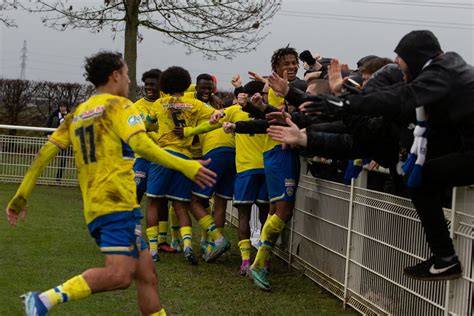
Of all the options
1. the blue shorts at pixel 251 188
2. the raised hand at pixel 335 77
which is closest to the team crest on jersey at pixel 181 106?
the blue shorts at pixel 251 188

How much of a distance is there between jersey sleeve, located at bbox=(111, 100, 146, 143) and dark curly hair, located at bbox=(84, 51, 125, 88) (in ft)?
1.20

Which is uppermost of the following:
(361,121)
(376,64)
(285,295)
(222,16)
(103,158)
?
(222,16)

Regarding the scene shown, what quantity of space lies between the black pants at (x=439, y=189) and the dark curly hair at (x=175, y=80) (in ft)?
14.6

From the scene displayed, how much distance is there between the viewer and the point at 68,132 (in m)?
5.38

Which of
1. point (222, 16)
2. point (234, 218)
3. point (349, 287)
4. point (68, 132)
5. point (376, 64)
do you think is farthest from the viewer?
point (222, 16)

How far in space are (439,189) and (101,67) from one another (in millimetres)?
2496

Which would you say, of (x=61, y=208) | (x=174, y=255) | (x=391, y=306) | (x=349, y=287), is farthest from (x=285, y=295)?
(x=61, y=208)

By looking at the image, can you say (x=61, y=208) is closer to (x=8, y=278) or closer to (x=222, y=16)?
(x=8, y=278)

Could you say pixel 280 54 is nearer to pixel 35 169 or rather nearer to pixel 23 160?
pixel 35 169

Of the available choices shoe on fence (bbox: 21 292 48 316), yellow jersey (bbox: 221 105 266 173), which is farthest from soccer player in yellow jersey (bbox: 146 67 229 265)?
shoe on fence (bbox: 21 292 48 316)

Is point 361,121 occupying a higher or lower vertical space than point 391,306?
higher

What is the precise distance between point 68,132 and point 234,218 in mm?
7313

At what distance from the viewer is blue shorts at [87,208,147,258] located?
16.2 feet

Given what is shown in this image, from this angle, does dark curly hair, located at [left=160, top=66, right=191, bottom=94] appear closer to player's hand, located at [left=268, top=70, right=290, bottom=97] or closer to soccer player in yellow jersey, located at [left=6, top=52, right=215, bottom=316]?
player's hand, located at [left=268, top=70, right=290, bottom=97]
